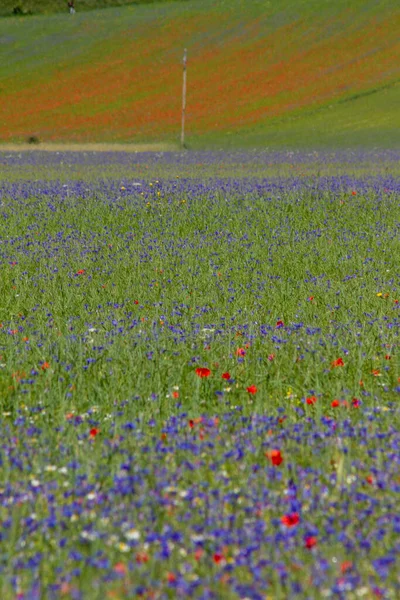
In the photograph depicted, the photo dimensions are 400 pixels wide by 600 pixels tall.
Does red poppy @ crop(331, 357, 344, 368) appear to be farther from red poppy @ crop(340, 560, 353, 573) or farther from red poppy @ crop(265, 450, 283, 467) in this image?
red poppy @ crop(340, 560, 353, 573)

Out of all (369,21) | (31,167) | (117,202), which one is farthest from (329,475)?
(369,21)

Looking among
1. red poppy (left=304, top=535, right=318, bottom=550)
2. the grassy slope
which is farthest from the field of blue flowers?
the grassy slope

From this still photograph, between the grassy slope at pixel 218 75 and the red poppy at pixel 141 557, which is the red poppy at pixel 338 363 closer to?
the red poppy at pixel 141 557

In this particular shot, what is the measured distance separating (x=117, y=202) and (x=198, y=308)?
23.0ft

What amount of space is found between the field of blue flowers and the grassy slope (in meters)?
27.1

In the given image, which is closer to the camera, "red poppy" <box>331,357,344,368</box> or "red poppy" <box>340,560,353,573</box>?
"red poppy" <box>340,560,353,573</box>

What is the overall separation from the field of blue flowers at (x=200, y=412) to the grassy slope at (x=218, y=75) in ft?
89.0

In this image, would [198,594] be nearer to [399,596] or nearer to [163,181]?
[399,596]

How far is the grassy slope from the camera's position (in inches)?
1770

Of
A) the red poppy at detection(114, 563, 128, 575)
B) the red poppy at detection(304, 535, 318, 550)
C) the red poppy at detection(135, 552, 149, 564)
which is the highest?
the red poppy at detection(114, 563, 128, 575)

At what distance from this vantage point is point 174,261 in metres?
9.92

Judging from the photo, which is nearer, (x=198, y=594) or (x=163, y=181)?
(x=198, y=594)

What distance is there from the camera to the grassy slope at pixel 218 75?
148 ft

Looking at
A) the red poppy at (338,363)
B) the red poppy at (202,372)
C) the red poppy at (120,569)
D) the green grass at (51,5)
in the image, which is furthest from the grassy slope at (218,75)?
the red poppy at (120,569)
